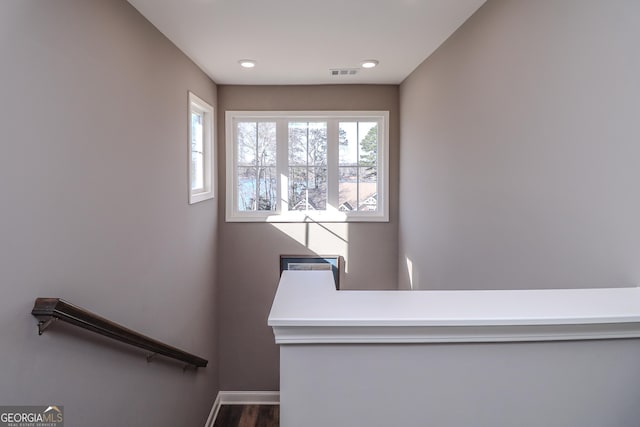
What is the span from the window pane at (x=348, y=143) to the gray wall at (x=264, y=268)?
41cm

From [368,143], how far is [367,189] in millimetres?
526

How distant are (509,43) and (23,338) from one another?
247 cm

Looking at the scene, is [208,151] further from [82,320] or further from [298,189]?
[82,320]

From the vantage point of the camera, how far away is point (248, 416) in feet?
13.9

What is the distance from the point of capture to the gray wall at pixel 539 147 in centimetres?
128

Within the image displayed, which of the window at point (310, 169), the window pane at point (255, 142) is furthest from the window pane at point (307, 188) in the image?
the window pane at point (255, 142)

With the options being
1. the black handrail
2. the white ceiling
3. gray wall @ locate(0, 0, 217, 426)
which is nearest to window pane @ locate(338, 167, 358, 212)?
the white ceiling

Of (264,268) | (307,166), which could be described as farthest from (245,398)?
(307,166)

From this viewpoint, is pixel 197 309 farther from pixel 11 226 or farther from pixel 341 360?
pixel 341 360

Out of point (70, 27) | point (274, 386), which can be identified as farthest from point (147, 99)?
point (274, 386)

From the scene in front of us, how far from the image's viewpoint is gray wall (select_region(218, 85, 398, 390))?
4453 millimetres

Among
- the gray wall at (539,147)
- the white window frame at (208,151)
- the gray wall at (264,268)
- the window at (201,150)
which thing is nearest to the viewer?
the gray wall at (539,147)

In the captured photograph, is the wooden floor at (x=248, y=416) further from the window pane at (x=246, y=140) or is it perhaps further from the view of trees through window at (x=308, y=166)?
the window pane at (x=246, y=140)

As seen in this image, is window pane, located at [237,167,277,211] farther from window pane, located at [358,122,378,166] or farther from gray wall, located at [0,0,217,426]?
gray wall, located at [0,0,217,426]
